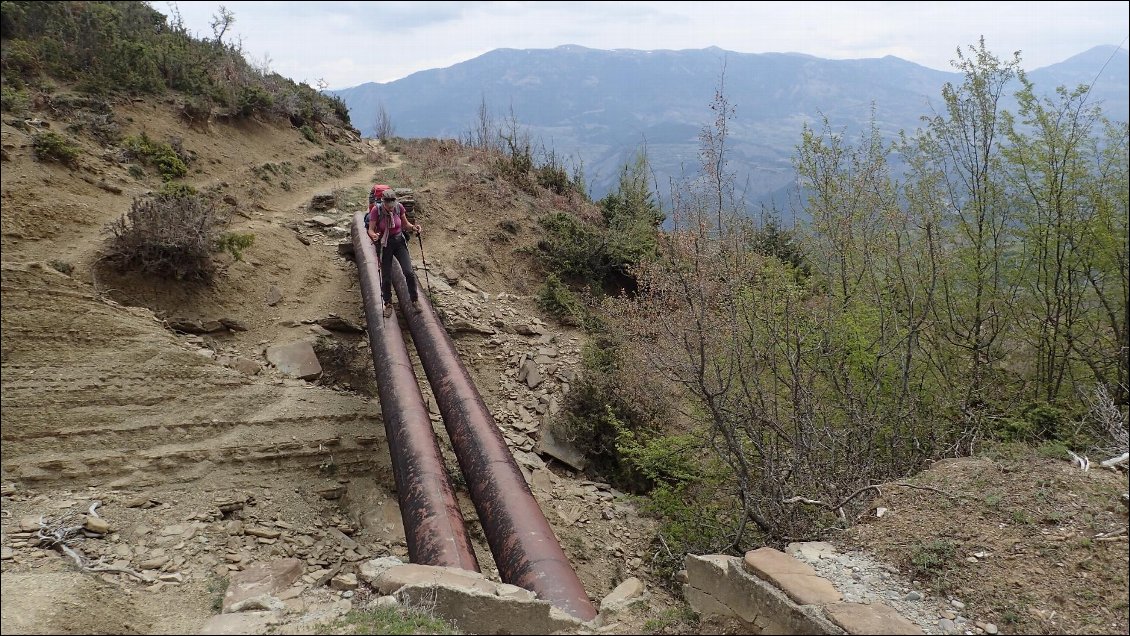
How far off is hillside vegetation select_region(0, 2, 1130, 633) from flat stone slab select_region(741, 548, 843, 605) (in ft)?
1.89

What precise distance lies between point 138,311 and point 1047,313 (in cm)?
870

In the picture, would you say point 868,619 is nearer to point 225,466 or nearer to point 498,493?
point 498,493

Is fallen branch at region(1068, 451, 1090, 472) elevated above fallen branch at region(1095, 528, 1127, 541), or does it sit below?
above

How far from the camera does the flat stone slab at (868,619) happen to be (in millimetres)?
2781

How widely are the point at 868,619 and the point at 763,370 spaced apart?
2883 mm

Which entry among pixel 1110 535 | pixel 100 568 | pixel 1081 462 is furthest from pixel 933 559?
pixel 100 568

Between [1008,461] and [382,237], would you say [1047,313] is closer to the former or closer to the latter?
[1008,461]

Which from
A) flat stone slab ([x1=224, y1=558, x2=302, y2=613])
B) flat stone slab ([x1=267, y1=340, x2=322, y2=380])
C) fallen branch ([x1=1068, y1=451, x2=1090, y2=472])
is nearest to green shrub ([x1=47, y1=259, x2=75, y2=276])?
flat stone slab ([x1=267, y1=340, x2=322, y2=380])

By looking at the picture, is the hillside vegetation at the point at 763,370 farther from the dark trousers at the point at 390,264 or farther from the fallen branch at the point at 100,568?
the dark trousers at the point at 390,264

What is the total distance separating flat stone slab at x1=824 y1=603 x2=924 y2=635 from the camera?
9.12ft

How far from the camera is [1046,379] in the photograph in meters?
5.45

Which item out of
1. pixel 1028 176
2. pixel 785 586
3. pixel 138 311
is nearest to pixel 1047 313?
pixel 1028 176

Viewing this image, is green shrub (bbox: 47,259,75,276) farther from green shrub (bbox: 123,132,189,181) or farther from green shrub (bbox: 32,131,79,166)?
green shrub (bbox: 123,132,189,181)

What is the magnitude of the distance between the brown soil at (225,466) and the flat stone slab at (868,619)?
0.53 metres
